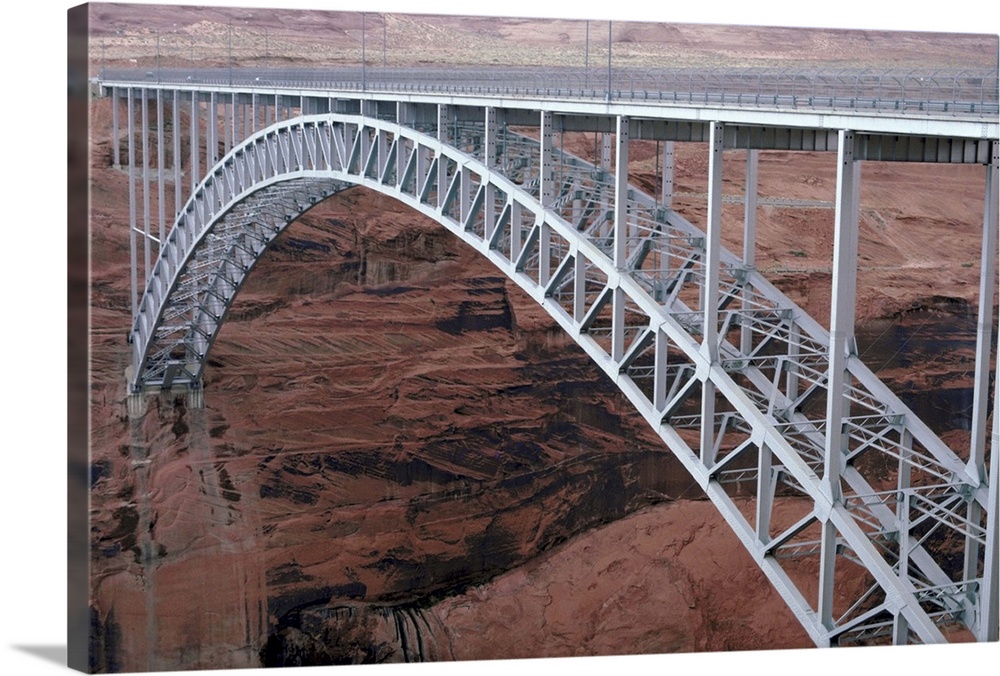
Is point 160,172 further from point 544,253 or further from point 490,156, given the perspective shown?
point 544,253

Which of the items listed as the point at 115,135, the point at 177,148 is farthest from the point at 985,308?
the point at 115,135

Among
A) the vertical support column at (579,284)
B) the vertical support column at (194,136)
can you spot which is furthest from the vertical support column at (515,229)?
the vertical support column at (194,136)

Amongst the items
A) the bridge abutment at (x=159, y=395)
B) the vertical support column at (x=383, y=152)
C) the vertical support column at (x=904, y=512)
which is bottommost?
the bridge abutment at (x=159, y=395)

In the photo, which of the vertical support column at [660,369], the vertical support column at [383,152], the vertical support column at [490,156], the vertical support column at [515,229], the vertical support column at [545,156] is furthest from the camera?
the vertical support column at [383,152]

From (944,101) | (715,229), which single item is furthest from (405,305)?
(944,101)

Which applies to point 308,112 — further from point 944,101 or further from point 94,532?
point 944,101

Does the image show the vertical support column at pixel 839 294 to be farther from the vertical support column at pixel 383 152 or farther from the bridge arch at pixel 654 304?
the vertical support column at pixel 383 152

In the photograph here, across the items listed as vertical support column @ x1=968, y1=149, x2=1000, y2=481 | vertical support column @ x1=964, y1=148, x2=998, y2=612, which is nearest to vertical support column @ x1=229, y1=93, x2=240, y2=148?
vertical support column @ x1=964, y1=148, x2=998, y2=612

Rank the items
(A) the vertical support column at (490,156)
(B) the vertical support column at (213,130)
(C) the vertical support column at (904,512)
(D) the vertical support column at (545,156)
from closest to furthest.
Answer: (C) the vertical support column at (904,512) < (D) the vertical support column at (545,156) < (A) the vertical support column at (490,156) < (B) the vertical support column at (213,130)
